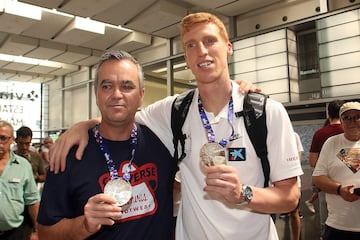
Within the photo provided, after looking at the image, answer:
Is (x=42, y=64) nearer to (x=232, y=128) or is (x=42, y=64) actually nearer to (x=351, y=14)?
(x=351, y=14)

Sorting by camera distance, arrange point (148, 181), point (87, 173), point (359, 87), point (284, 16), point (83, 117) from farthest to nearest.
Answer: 1. point (83, 117)
2. point (284, 16)
3. point (359, 87)
4. point (148, 181)
5. point (87, 173)

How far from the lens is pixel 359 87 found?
4773mm

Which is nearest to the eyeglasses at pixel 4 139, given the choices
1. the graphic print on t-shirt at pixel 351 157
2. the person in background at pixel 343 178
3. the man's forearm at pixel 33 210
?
the man's forearm at pixel 33 210

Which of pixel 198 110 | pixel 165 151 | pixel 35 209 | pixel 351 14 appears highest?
pixel 351 14

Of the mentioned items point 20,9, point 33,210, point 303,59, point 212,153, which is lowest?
point 33,210

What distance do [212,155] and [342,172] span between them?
Answer: 1.96m

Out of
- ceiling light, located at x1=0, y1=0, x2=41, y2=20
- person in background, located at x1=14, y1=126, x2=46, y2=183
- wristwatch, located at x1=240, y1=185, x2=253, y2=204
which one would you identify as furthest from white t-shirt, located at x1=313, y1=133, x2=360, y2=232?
ceiling light, located at x1=0, y1=0, x2=41, y2=20

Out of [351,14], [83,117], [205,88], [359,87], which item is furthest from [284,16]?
[83,117]

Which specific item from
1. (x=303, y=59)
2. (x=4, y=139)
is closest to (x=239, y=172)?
(x=4, y=139)

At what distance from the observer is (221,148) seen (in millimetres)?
1357

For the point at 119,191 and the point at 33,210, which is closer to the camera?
the point at 119,191

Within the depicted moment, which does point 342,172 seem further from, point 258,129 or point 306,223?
point 306,223

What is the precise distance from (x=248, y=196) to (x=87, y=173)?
2.40 ft

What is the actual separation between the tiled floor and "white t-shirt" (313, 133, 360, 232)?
2104mm
